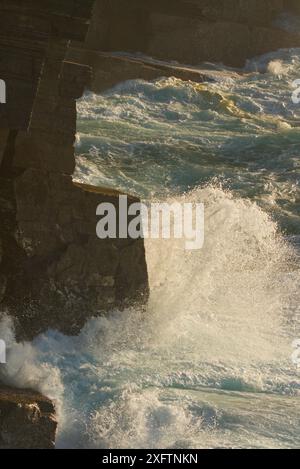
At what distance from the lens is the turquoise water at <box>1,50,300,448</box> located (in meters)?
12.3

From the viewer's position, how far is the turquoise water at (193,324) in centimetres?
1233

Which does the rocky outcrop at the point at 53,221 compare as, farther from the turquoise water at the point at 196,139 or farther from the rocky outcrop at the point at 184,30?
the rocky outcrop at the point at 184,30

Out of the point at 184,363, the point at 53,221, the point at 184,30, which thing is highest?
the point at 184,30

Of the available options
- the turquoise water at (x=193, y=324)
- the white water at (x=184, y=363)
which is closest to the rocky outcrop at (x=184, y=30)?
the turquoise water at (x=193, y=324)

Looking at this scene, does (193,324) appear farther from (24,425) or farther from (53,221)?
(24,425)

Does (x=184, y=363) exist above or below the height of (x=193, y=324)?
below

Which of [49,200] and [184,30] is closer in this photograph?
[49,200]

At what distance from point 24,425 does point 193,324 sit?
13.4 ft

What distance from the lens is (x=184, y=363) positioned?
1380cm

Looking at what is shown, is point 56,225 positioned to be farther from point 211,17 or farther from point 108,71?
point 211,17

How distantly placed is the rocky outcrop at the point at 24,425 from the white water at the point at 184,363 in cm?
37

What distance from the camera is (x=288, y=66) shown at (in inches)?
1296

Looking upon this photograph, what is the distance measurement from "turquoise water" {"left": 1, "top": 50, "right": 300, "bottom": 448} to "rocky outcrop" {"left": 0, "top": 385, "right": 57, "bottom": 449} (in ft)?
1.31

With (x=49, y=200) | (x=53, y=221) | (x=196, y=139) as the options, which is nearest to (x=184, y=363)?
(x=53, y=221)
